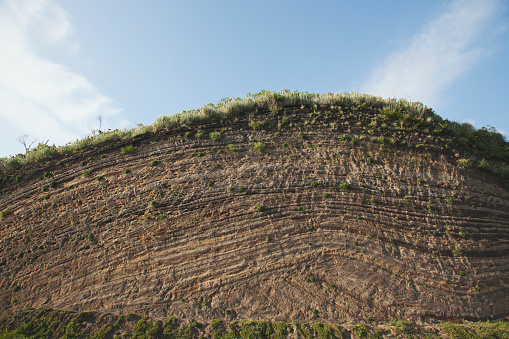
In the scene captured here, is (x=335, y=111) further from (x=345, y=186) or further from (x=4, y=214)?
(x=4, y=214)

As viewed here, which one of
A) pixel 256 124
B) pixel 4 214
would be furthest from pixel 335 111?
pixel 4 214

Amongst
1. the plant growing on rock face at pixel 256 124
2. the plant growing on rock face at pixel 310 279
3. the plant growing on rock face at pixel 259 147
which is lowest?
the plant growing on rock face at pixel 310 279

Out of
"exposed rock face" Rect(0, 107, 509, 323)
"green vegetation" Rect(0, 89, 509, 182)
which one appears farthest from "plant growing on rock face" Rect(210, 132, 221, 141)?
"exposed rock face" Rect(0, 107, 509, 323)

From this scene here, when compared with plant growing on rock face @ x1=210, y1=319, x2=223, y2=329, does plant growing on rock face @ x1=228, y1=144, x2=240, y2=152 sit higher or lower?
higher

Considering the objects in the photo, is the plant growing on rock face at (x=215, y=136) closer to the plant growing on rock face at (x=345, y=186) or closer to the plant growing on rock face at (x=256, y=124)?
the plant growing on rock face at (x=256, y=124)

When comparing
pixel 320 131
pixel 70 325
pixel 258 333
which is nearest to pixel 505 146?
pixel 320 131

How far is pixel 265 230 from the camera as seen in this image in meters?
11.5

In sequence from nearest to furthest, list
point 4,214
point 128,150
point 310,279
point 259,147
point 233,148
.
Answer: point 310,279 → point 4,214 → point 259,147 → point 233,148 → point 128,150

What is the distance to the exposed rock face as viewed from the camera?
10094mm

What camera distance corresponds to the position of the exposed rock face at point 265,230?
1009 centimetres

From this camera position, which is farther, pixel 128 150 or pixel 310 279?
pixel 128 150

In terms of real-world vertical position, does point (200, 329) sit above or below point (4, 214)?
below

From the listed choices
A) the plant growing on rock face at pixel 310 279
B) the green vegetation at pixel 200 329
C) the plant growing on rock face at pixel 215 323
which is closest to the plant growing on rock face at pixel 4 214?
the green vegetation at pixel 200 329

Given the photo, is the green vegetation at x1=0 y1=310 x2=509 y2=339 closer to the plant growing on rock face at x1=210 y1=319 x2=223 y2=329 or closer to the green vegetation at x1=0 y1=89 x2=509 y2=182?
the plant growing on rock face at x1=210 y1=319 x2=223 y2=329
